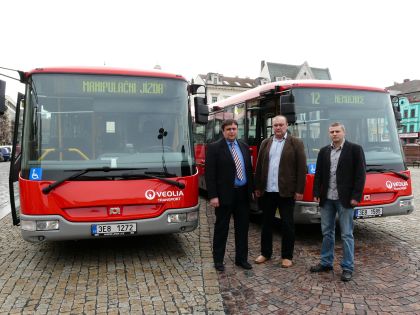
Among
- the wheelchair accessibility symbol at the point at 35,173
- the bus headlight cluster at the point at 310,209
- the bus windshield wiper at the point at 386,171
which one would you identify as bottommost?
the bus headlight cluster at the point at 310,209

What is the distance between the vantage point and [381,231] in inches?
281

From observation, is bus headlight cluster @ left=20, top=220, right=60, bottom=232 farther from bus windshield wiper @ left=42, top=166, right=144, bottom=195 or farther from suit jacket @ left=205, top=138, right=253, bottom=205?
suit jacket @ left=205, top=138, right=253, bottom=205

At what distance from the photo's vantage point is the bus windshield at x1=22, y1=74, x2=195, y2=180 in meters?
5.04

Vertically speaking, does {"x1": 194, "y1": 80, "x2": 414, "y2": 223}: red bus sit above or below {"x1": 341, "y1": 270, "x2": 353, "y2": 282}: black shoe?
above

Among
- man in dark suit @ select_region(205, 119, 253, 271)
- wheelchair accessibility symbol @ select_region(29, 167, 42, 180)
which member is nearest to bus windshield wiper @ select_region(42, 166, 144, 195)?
wheelchair accessibility symbol @ select_region(29, 167, 42, 180)

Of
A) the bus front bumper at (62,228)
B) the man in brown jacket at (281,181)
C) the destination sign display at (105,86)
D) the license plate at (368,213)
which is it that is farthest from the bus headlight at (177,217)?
the license plate at (368,213)

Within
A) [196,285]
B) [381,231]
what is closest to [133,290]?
[196,285]

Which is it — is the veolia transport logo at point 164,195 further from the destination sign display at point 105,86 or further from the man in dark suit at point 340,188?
the man in dark suit at point 340,188

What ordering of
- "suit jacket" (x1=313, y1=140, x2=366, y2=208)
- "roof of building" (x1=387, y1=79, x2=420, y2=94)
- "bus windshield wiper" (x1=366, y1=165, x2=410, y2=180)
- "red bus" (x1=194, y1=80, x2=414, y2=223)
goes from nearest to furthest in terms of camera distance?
1. "suit jacket" (x1=313, y1=140, x2=366, y2=208)
2. "red bus" (x1=194, y1=80, x2=414, y2=223)
3. "bus windshield wiper" (x1=366, y1=165, x2=410, y2=180)
4. "roof of building" (x1=387, y1=79, x2=420, y2=94)

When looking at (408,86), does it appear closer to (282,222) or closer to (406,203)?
(406,203)

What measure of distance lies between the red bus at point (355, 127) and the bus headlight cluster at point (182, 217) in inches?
67.6

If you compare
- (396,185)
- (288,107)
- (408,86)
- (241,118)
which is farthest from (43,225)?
(408,86)

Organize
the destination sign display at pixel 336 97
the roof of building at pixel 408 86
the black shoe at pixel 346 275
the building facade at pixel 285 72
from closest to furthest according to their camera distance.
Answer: the black shoe at pixel 346 275, the destination sign display at pixel 336 97, the roof of building at pixel 408 86, the building facade at pixel 285 72

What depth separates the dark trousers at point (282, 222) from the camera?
16.8ft
